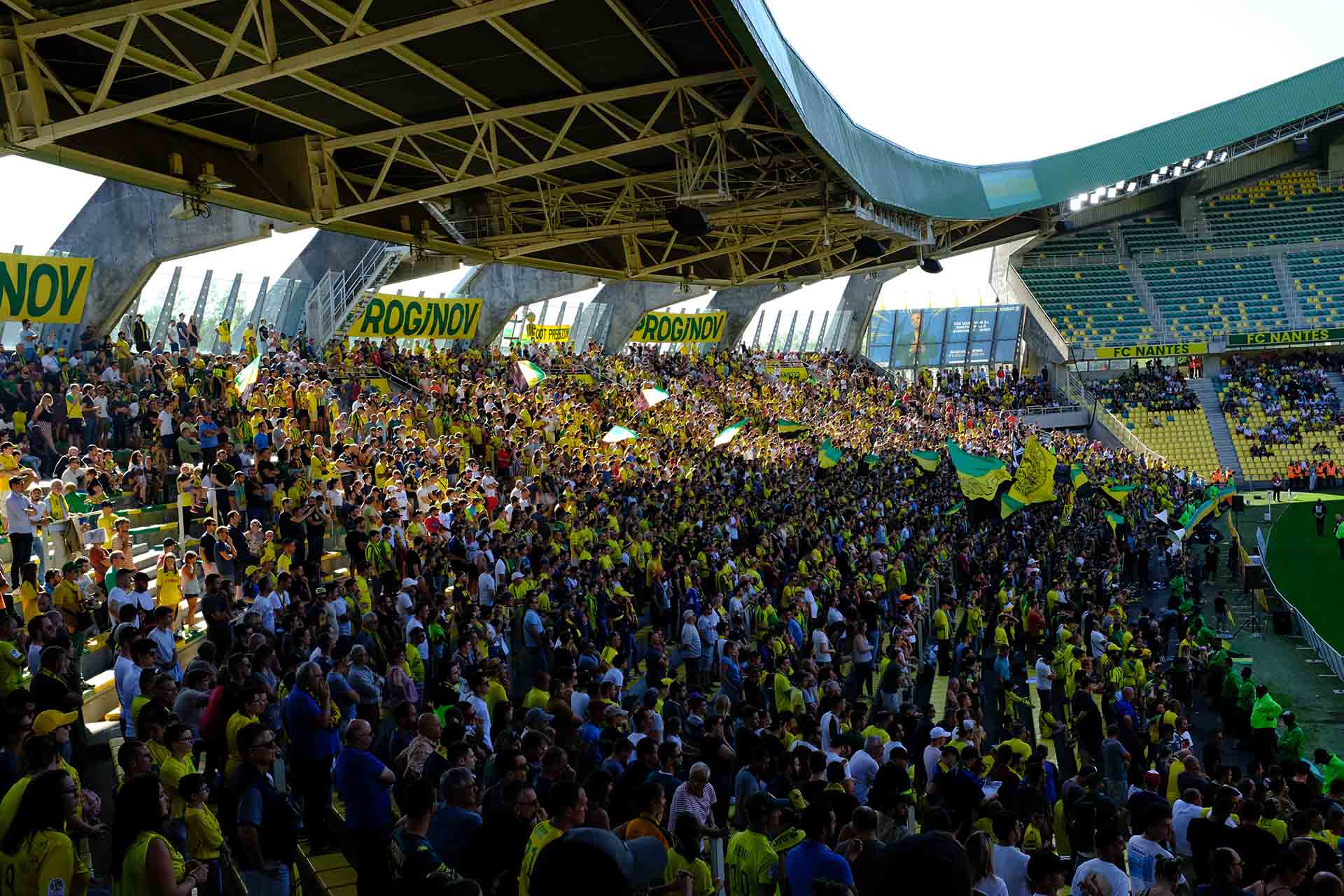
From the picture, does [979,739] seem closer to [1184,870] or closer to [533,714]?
[1184,870]

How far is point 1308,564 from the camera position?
96.0 ft

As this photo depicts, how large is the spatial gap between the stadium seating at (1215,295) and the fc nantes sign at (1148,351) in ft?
1.98

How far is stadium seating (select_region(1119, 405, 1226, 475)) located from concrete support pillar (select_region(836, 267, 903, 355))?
11640 millimetres

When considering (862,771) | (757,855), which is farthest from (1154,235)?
(757,855)

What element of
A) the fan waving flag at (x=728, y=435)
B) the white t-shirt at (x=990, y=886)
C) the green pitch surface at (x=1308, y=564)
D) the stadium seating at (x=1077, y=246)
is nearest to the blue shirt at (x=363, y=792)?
the white t-shirt at (x=990, y=886)

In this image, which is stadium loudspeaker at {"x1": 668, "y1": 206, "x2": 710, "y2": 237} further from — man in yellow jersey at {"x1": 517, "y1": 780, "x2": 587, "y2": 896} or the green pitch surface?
man in yellow jersey at {"x1": 517, "y1": 780, "x2": 587, "y2": 896}

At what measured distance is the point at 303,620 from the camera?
9.98 meters

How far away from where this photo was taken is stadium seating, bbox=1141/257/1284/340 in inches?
2172

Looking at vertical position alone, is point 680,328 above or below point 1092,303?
below

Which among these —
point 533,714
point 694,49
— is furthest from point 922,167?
point 533,714

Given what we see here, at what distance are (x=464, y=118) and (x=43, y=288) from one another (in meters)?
8.47

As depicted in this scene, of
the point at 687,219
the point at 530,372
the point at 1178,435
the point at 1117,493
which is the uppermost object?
the point at 687,219

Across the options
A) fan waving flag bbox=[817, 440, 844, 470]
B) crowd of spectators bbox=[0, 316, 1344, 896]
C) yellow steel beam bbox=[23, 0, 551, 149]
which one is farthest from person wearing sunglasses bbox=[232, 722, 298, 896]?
fan waving flag bbox=[817, 440, 844, 470]

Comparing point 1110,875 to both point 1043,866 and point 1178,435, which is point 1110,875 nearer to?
point 1043,866
